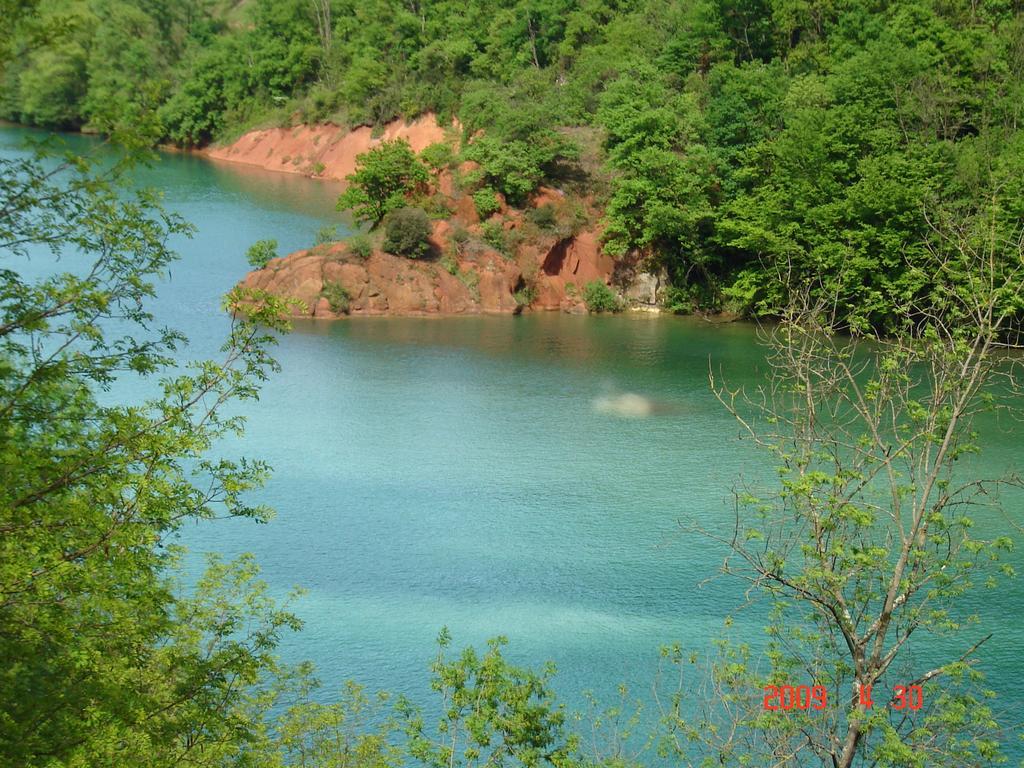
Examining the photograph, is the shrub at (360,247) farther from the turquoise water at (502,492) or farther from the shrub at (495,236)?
the shrub at (495,236)

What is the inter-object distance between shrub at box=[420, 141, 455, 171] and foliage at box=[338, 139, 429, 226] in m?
0.93

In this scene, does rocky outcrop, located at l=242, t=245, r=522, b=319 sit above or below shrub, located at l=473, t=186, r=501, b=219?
below

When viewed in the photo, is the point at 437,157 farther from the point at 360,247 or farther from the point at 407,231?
the point at 360,247

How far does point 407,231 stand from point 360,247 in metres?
1.87

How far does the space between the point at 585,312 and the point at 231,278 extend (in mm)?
14125

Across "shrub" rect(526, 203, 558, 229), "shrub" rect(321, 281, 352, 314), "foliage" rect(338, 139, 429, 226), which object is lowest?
"shrub" rect(321, 281, 352, 314)

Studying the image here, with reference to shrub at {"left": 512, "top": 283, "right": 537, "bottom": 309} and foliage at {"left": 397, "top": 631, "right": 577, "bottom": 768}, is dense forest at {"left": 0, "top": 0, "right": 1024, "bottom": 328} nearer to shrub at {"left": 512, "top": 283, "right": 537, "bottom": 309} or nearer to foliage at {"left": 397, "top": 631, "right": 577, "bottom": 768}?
shrub at {"left": 512, "top": 283, "right": 537, "bottom": 309}

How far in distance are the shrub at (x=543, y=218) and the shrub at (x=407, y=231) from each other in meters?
4.29

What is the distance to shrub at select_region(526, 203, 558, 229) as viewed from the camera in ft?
141

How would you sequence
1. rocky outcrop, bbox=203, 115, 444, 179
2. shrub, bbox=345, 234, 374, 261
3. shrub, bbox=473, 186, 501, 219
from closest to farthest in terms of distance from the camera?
shrub, bbox=345, 234, 374, 261 < shrub, bbox=473, 186, 501, 219 < rocky outcrop, bbox=203, 115, 444, 179

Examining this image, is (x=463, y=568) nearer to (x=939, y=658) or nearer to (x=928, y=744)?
(x=939, y=658)

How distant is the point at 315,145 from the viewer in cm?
7206

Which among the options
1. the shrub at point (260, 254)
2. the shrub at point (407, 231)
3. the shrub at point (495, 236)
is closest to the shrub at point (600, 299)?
the shrub at point (495, 236)
